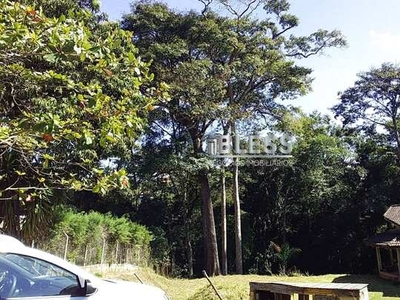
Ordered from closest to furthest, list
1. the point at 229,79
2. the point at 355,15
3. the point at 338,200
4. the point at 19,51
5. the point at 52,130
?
the point at 52,130 → the point at 19,51 → the point at 355,15 → the point at 229,79 → the point at 338,200

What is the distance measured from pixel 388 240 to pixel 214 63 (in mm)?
10062

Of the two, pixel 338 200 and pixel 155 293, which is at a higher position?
pixel 338 200

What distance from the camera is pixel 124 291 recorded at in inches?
125

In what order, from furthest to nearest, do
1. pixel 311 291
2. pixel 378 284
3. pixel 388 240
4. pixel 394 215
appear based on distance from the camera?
pixel 394 215
pixel 388 240
pixel 378 284
pixel 311 291

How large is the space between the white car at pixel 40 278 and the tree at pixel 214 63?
42.8ft

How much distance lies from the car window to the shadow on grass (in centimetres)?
1227

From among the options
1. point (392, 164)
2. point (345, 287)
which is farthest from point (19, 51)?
point (392, 164)

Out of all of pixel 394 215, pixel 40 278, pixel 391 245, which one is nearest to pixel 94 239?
pixel 40 278

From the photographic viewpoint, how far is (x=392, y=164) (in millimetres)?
21531

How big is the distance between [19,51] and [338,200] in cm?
2017

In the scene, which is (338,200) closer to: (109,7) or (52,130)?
(109,7)

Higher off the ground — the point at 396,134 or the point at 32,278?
the point at 396,134

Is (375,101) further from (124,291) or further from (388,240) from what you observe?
(124,291)

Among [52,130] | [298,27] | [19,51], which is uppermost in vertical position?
[298,27]
